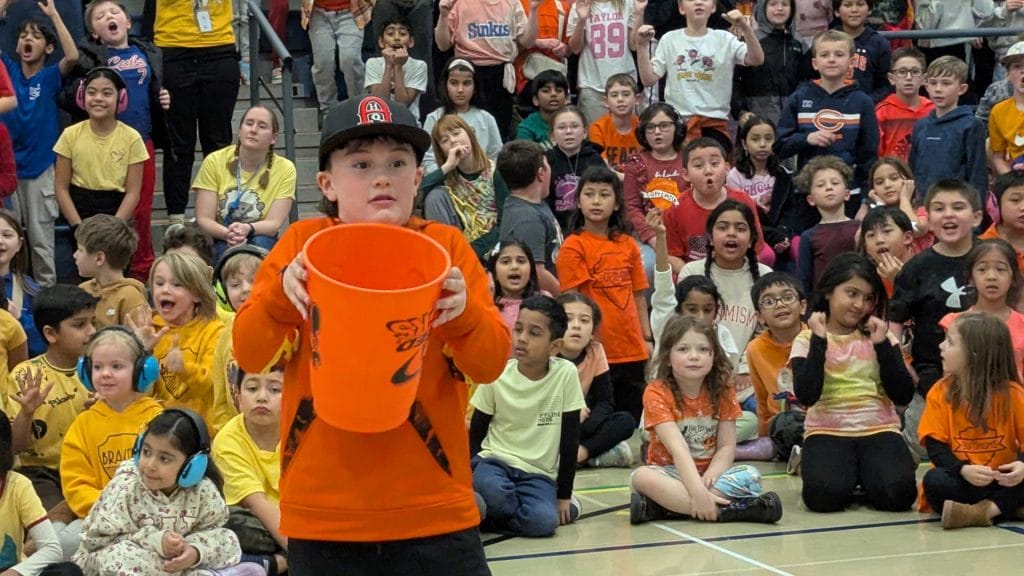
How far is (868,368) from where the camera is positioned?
6.10 m

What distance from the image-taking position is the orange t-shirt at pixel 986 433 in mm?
5652

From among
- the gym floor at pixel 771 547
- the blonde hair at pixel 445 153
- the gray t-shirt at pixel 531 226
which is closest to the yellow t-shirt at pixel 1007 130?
the gray t-shirt at pixel 531 226

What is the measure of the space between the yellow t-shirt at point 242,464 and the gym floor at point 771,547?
872 millimetres

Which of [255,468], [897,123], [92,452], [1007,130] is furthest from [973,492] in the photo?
[897,123]

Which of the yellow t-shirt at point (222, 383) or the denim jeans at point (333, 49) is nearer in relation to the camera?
the yellow t-shirt at point (222, 383)

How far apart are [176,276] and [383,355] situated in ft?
12.4

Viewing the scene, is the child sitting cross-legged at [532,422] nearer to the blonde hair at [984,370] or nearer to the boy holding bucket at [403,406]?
the blonde hair at [984,370]

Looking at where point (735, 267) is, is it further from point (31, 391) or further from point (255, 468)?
point (31, 391)

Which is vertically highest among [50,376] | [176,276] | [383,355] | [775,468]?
[383,355]

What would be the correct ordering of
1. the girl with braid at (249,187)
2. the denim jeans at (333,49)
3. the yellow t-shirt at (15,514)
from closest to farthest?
the yellow t-shirt at (15,514), the girl with braid at (249,187), the denim jeans at (333,49)

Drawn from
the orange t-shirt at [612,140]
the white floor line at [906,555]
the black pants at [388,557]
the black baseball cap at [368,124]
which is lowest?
the white floor line at [906,555]

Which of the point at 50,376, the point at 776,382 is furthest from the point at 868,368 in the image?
the point at 50,376

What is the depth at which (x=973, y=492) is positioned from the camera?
5.63 meters

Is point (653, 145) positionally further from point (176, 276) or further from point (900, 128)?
point (176, 276)
